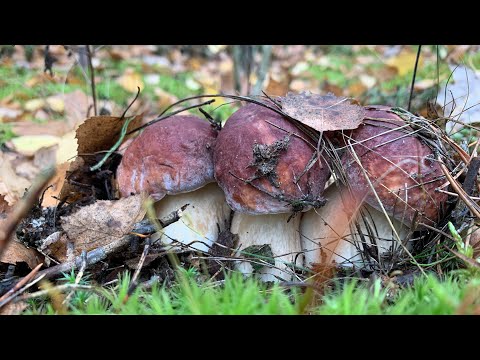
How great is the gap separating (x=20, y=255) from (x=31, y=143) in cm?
207

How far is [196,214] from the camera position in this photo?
2125 millimetres

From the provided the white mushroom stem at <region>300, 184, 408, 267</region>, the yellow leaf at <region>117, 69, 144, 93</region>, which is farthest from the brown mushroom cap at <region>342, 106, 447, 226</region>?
the yellow leaf at <region>117, 69, 144, 93</region>

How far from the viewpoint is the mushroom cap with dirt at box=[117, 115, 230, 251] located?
1969mm

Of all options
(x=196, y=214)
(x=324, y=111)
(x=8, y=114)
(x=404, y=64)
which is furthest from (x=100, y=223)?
(x=404, y=64)

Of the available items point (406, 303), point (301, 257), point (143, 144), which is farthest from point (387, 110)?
point (143, 144)

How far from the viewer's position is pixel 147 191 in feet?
6.56

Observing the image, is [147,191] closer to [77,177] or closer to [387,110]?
[77,177]

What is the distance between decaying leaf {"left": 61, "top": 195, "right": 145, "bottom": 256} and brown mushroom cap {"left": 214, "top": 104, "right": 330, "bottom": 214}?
0.40 m

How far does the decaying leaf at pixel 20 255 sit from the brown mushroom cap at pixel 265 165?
0.82m

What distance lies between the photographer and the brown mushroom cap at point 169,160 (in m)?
1.96

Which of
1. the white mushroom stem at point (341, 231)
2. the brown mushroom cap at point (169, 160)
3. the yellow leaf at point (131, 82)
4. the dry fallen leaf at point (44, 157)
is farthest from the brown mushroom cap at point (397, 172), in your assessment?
the yellow leaf at point (131, 82)

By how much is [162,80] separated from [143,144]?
4816mm

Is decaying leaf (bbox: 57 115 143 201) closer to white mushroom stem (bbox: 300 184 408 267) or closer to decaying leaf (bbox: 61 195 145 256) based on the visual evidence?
decaying leaf (bbox: 61 195 145 256)
